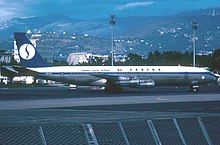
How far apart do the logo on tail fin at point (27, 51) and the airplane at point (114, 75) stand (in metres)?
0.12

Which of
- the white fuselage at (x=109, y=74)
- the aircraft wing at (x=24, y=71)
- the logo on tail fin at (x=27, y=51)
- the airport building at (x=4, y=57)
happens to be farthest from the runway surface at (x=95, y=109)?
the airport building at (x=4, y=57)

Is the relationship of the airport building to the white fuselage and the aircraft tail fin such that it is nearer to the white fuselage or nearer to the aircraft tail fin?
the aircraft tail fin

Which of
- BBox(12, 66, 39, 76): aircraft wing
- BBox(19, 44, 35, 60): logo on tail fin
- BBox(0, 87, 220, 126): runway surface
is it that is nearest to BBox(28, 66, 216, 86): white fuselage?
BBox(12, 66, 39, 76): aircraft wing

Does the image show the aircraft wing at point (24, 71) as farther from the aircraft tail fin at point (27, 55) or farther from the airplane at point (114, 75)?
the aircraft tail fin at point (27, 55)

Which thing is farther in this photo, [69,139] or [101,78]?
[101,78]

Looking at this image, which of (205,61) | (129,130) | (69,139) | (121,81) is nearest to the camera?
(69,139)

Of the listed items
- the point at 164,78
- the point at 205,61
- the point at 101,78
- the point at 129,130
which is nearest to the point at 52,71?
the point at 101,78

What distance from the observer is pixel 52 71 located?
2312 inches

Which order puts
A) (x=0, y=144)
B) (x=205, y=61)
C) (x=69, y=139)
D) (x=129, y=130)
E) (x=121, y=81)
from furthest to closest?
(x=205, y=61) < (x=121, y=81) < (x=129, y=130) < (x=69, y=139) < (x=0, y=144)

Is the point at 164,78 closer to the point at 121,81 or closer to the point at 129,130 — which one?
the point at 121,81

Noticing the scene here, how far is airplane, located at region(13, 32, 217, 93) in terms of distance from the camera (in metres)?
58.6

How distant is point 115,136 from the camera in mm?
15258

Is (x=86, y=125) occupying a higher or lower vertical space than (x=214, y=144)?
higher

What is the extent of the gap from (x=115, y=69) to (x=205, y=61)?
79.8 m
